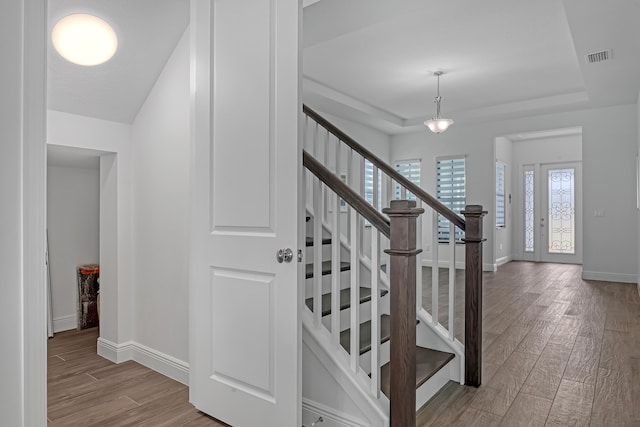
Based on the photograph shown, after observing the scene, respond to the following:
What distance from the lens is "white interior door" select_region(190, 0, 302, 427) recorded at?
182 centimetres

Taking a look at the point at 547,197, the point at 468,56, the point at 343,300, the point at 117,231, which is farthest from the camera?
the point at 547,197

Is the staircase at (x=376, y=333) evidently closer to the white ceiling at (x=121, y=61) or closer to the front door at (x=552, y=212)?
the white ceiling at (x=121, y=61)

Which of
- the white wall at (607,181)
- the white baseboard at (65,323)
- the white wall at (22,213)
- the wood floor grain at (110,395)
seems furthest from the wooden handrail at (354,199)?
the white wall at (607,181)

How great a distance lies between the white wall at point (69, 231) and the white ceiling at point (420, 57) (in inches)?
47.2

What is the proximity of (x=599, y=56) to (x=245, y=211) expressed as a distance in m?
4.02

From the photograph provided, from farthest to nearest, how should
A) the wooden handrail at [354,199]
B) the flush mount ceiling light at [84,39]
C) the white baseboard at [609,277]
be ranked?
the white baseboard at [609,277] → the flush mount ceiling light at [84,39] → the wooden handrail at [354,199]

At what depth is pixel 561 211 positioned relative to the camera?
28.1 feet

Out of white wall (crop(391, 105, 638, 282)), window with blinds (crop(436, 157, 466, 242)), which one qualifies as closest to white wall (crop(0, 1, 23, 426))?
white wall (crop(391, 105, 638, 282))

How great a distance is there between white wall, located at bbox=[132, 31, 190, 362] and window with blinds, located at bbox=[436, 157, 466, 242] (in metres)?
5.80

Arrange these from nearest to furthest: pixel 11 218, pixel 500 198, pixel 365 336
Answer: pixel 11 218, pixel 365 336, pixel 500 198

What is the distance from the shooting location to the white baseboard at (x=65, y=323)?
3628mm

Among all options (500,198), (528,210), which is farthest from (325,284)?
(528,210)

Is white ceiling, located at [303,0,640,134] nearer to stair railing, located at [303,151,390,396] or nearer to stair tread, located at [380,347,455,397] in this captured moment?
stair railing, located at [303,151,390,396]

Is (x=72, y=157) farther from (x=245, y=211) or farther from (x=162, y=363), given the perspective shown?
(x=245, y=211)
